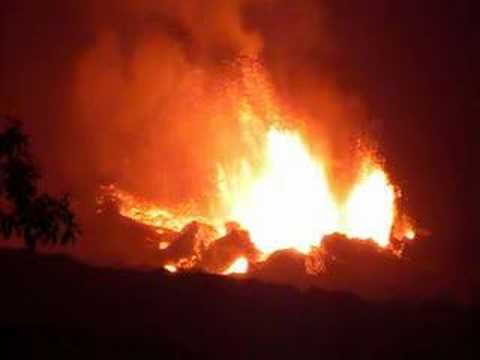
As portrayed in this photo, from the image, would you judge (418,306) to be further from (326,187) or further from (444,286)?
(326,187)

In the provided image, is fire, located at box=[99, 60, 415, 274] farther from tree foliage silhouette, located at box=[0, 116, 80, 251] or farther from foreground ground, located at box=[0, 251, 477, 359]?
tree foliage silhouette, located at box=[0, 116, 80, 251]

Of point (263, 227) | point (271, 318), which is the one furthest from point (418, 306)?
point (263, 227)

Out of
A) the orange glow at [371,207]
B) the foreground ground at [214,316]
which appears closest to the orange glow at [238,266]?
the foreground ground at [214,316]

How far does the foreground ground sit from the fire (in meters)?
9.96

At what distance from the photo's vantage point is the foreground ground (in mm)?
27781

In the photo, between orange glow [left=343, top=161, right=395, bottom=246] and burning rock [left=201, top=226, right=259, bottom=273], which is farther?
orange glow [left=343, top=161, right=395, bottom=246]

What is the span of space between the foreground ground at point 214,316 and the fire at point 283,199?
32.7ft

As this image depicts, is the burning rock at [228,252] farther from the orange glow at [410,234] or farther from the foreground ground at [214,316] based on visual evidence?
the orange glow at [410,234]

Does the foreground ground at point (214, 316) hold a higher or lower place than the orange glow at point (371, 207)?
lower

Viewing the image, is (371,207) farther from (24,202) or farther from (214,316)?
(24,202)

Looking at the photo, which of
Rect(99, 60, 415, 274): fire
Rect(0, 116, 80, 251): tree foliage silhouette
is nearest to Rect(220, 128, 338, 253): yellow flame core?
Rect(99, 60, 415, 274): fire

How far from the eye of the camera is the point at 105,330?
2719 cm

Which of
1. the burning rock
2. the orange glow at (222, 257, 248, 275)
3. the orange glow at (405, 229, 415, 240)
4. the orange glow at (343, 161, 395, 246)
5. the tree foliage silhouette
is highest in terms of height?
the orange glow at (343, 161, 395, 246)

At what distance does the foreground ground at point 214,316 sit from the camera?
2778 cm
